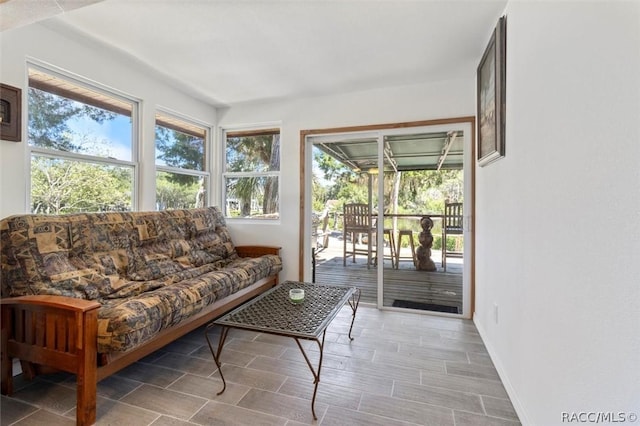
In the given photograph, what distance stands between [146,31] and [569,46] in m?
2.63

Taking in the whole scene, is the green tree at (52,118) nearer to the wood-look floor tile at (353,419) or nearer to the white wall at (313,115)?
the white wall at (313,115)

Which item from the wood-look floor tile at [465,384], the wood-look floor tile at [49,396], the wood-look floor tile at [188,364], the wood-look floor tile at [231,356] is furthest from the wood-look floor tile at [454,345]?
the wood-look floor tile at [49,396]

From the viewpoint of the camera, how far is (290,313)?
1938 millimetres

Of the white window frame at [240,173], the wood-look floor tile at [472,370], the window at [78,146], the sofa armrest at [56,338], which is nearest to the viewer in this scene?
the sofa armrest at [56,338]

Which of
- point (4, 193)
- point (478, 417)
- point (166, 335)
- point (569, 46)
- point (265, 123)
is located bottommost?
point (478, 417)

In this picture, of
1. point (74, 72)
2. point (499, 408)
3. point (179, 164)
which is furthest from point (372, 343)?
point (74, 72)

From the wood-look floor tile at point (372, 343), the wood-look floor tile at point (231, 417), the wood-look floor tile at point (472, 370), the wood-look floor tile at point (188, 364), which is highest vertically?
the wood-look floor tile at point (472, 370)

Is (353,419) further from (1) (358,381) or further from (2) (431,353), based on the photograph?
(2) (431,353)

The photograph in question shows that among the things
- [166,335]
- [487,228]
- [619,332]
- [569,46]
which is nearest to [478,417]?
[619,332]

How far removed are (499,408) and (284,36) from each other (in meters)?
2.86

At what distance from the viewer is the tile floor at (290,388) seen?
159 cm

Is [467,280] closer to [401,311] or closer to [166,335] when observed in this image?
[401,311]

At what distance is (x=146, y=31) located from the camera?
88.0 inches

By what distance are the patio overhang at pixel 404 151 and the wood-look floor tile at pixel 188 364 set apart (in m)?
2.57
